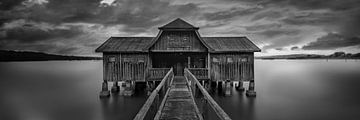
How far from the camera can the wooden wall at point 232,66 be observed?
57.2 ft

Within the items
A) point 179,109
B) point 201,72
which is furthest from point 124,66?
point 179,109

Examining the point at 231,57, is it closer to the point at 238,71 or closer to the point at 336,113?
the point at 238,71

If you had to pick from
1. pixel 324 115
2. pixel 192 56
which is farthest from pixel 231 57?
pixel 324 115

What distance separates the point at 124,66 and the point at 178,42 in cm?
539

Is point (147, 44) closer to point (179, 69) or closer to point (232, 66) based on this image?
point (179, 69)

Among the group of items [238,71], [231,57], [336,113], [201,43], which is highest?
[201,43]

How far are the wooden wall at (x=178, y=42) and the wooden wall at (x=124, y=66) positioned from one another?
171cm

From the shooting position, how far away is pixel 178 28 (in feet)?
54.7

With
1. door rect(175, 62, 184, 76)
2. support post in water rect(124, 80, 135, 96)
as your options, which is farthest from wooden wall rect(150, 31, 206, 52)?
support post in water rect(124, 80, 135, 96)

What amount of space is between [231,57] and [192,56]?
14.4 feet

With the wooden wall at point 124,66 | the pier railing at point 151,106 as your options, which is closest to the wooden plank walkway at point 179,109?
the pier railing at point 151,106

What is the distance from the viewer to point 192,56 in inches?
795

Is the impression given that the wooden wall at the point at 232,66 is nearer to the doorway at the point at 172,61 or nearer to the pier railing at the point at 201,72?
the pier railing at the point at 201,72

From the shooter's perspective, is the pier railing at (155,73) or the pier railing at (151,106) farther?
the pier railing at (155,73)
